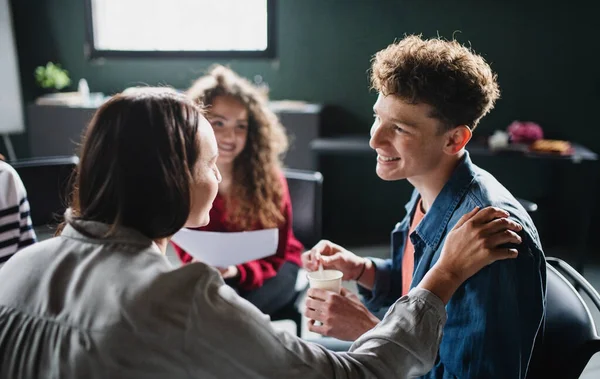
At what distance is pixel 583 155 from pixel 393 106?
7.93ft

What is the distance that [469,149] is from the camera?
11.3 feet

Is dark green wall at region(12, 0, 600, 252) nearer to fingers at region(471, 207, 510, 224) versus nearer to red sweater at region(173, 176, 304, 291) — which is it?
red sweater at region(173, 176, 304, 291)

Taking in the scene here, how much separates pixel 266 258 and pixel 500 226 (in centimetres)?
108

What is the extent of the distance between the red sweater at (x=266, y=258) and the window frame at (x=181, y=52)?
2233 mm

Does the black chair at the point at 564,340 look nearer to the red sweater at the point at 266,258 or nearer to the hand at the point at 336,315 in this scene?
the hand at the point at 336,315

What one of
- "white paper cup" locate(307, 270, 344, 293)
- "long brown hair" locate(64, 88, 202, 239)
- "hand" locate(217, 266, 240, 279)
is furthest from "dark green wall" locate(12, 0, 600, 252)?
"long brown hair" locate(64, 88, 202, 239)

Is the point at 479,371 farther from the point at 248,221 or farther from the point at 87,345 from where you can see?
the point at 248,221

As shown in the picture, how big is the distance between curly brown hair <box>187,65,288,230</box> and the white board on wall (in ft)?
8.96

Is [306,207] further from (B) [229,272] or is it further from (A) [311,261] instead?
(A) [311,261]

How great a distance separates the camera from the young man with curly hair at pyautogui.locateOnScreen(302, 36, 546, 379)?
1.03m

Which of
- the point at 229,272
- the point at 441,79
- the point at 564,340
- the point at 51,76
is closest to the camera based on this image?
the point at 564,340

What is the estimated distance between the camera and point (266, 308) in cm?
188

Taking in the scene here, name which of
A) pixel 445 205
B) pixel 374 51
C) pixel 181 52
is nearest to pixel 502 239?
pixel 445 205

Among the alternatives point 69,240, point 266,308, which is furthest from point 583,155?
point 69,240
